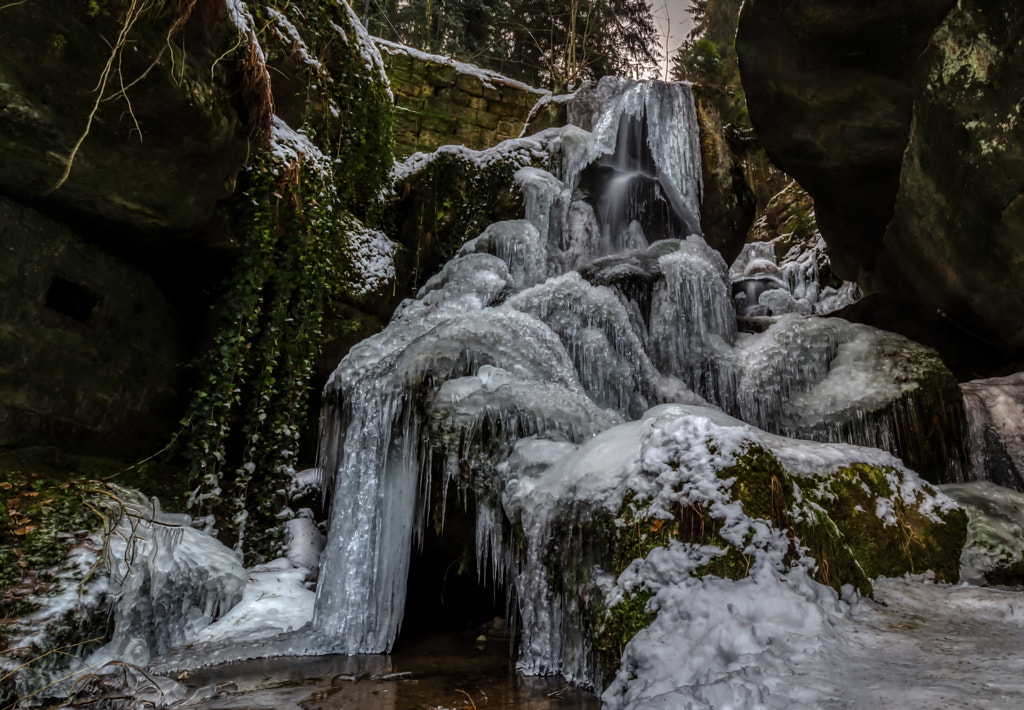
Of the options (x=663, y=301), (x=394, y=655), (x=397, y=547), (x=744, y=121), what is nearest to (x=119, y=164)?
(x=397, y=547)

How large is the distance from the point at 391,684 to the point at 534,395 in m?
1.90

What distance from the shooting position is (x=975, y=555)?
3.27 meters

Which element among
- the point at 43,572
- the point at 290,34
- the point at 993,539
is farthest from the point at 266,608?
the point at 290,34

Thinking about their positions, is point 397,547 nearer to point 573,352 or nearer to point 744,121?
point 573,352

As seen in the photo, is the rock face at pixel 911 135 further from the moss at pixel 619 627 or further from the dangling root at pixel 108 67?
the dangling root at pixel 108 67

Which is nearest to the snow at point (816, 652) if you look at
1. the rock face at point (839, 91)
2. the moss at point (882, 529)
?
the moss at point (882, 529)

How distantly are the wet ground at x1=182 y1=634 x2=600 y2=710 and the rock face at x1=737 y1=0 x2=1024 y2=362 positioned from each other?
4669mm

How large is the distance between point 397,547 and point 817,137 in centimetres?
632

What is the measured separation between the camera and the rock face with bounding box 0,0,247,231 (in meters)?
3.49

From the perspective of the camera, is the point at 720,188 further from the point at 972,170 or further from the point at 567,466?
the point at 567,466

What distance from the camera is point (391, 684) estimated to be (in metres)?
2.75

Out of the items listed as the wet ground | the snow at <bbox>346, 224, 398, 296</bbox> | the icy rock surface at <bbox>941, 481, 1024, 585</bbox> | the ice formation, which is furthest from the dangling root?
the icy rock surface at <bbox>941, 481, 1024, 585</bbox>

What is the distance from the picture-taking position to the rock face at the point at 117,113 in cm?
349

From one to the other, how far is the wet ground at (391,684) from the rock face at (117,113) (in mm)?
3219
